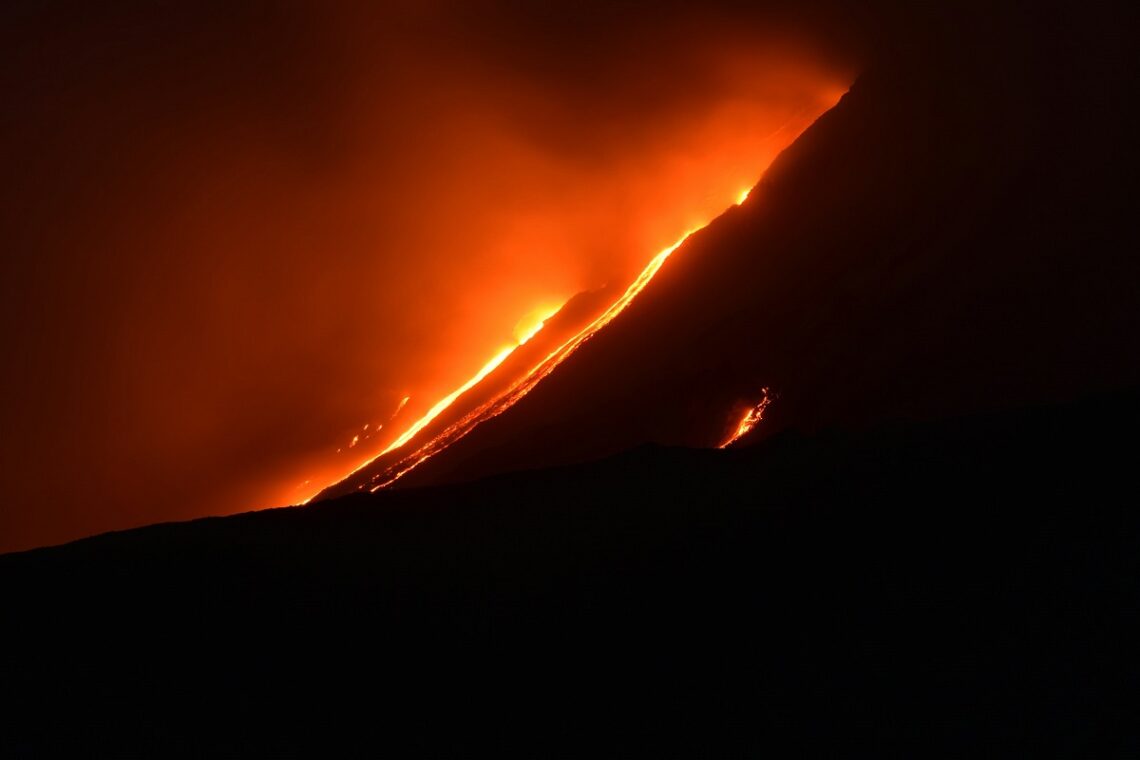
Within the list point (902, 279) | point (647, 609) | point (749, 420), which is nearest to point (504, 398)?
point (749, 420)

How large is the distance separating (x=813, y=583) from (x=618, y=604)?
80 cm

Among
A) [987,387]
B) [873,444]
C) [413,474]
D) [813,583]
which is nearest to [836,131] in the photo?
[987,387]

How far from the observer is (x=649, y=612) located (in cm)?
486

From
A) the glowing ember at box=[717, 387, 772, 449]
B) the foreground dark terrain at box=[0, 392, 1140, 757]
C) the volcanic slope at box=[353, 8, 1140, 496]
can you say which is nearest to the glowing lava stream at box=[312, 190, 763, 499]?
the volcanic slope at box=[353, 8, 1140, 496]

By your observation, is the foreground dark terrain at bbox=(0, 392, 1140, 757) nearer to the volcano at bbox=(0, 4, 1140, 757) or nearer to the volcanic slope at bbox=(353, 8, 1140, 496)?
the volcano at bbox=(0, 4, 1140, 757)

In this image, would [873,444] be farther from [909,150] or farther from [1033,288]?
[909,150]

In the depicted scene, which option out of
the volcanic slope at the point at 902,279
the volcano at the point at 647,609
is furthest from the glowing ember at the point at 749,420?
the volcano at the point at 647,609

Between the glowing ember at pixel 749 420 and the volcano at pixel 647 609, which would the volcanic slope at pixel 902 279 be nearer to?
the glowing ember at pixel 749 420

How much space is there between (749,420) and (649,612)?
5.46 m

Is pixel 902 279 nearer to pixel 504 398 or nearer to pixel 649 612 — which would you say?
pixel 504 398

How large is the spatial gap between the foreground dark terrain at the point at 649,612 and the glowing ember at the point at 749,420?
151 inches

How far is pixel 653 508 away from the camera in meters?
5.66

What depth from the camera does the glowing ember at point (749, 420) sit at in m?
9.97

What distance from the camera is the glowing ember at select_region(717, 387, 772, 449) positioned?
997cm
